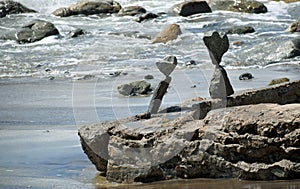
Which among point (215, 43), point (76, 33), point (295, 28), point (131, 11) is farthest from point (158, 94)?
point (131, 11)

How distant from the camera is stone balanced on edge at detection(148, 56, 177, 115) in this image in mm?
5227

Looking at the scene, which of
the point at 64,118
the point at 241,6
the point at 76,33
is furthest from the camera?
the point at 241,6

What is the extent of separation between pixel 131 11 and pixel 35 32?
4347mm

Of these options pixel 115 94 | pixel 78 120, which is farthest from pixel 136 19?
pixel 78 120

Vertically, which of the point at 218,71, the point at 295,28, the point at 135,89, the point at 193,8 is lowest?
the point at 193,8

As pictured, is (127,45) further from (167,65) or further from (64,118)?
(167,65)

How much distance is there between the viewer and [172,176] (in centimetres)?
476

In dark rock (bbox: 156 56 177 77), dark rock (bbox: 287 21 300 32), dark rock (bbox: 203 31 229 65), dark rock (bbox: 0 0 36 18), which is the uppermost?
dark rock (bbox: 203 31 229 65)

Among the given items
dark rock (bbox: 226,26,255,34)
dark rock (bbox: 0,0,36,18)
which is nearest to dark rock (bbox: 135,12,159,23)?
dark rock (bbox: 226,26,255,34)

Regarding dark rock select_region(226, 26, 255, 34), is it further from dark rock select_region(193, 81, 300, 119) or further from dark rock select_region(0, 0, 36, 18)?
dark rock select_region(193, 81, 300, 119)

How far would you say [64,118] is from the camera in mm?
7855

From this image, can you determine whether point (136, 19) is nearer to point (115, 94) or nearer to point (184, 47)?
point (184, 47)

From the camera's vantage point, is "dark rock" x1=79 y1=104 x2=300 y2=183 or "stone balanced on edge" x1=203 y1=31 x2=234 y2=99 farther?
"stone balanced on edge" x1=203 y1=31 x2=234 y2=99

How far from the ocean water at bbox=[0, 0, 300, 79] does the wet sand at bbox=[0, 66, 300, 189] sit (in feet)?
3.90
